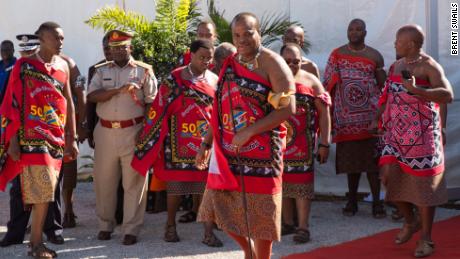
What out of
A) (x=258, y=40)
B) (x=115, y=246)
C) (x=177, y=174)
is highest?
(x=258, y=40)

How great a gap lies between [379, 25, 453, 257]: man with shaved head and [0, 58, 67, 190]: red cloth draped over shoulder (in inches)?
113

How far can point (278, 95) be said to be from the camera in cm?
493

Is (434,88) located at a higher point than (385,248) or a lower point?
higher

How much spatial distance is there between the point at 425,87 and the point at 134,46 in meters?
3.30

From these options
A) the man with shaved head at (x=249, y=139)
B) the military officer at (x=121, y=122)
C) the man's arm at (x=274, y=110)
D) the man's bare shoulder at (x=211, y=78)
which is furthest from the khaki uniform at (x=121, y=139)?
the man's arm at (x=274, y=110)

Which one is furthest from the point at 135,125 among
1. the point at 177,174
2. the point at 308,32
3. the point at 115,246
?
the point at 308,32

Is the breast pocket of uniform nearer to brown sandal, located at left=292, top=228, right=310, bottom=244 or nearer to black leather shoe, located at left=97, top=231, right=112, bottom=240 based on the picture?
black leather shoe, located at left=97, top=231, right=112, bottom=240

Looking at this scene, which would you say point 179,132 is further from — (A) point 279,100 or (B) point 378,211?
(A) point 279,100

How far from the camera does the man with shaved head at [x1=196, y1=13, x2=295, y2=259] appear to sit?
16.5 feet

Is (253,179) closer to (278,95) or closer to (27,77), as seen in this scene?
(278,95)

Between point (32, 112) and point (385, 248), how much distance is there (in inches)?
127

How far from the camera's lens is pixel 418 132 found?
6559mm

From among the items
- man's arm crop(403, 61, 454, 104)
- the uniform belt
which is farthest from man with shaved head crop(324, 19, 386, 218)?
the uniform belt

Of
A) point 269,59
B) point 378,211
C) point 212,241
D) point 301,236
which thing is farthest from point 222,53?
point 378,211
